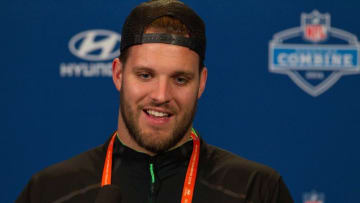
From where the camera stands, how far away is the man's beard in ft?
4.61

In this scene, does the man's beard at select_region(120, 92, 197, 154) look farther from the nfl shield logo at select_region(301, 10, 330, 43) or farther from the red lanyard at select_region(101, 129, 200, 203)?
the nfl shield logo at select_region(301, 10, 330, 43)

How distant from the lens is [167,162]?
4.81 feet

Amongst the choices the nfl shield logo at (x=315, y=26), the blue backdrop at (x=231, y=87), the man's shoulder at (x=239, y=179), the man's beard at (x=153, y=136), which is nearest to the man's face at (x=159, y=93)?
the man's beard at (x=153, y=136)

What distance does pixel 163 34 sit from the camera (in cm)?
139

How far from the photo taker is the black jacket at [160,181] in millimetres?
1430

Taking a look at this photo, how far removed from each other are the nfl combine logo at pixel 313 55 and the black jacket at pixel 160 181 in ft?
3.54

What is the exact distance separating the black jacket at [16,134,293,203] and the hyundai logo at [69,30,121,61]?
103 cm

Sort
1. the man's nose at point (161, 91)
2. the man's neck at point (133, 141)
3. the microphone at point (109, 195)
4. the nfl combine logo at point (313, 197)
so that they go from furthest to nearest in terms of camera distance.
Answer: the nfl combine logo at point (313, 197)
the man's neck at point (133, 141)
the man's nose at point (161, 91)
the microphone at point (109, 195)

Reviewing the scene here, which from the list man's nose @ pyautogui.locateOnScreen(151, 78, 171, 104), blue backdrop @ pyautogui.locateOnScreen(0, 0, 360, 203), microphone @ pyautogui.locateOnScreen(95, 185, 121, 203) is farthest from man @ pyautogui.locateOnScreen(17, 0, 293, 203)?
blue backdrop @ pyautogui.locateOnScreen(0, 0, 360, 203)

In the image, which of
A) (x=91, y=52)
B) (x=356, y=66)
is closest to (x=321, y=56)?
(x=356, y=66)

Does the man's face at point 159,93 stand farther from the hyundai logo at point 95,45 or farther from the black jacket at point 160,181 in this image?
the hyundai logo at point 95,45

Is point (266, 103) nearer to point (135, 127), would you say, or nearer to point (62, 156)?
point (62, 156)

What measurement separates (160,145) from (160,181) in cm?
11

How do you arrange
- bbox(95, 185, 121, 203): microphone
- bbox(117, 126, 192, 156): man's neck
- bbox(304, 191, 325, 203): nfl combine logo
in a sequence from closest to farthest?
1. bbox(95, 185, 121, 203): microphone
2. bbox(117, 126, 192, 156): man's neck
3. bbox(304, 191, 325, 203): nfl combine logo
